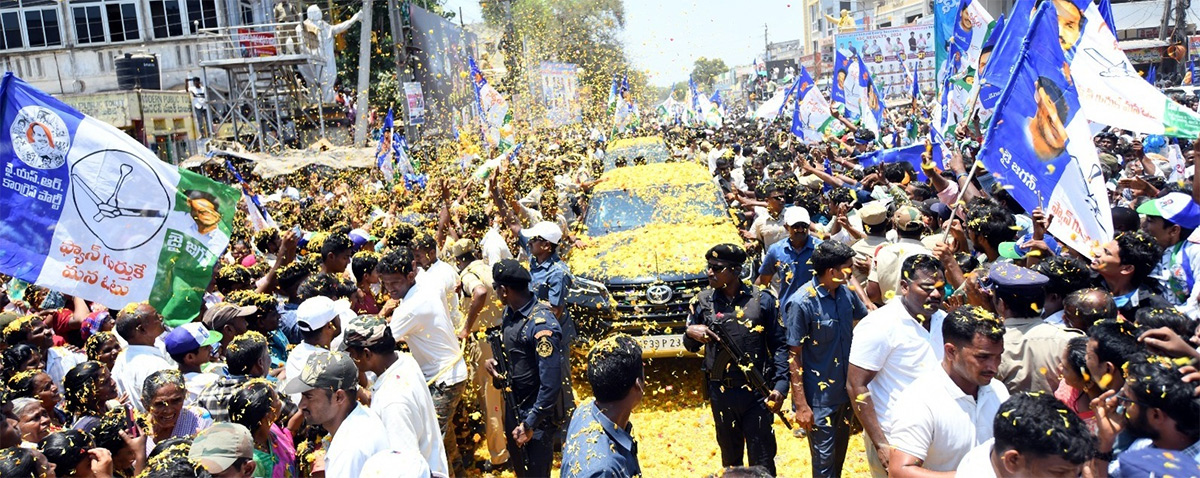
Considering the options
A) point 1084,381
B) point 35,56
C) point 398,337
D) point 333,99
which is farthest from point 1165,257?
point 35,56

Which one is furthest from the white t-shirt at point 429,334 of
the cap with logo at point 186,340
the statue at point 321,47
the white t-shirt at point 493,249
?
the statue at point 321,47

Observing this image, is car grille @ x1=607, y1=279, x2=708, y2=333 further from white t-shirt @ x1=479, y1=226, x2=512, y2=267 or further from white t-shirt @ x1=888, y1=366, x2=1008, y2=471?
white t-shirt @ x1=888, y1=366, x2=1008, y2=471

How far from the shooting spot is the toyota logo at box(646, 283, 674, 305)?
25.8ft

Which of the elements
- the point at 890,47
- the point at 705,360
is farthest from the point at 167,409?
the point at 890,47

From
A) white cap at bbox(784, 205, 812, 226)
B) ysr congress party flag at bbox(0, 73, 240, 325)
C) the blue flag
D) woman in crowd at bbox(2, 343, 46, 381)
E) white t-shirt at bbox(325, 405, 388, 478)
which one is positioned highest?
the blue flag

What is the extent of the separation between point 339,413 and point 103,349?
9.29 feet

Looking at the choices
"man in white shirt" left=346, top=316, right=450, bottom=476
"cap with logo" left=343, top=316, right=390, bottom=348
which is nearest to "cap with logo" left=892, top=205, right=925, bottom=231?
"man in white shirt" left=346, top=316, right=450, bottom=476

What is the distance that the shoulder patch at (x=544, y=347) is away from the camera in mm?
5441

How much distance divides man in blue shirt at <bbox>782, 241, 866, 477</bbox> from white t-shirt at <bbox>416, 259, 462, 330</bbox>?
2347 mm

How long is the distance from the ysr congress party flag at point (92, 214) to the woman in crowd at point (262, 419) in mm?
2376

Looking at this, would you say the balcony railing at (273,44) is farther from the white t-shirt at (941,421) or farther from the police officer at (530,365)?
the white t-shirt at (941,421)

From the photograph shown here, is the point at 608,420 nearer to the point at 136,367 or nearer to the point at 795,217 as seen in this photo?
the point at 136,367

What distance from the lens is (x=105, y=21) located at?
33312 millimetres

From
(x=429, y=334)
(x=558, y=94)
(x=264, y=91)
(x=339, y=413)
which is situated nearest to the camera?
(x=339, y=413)
